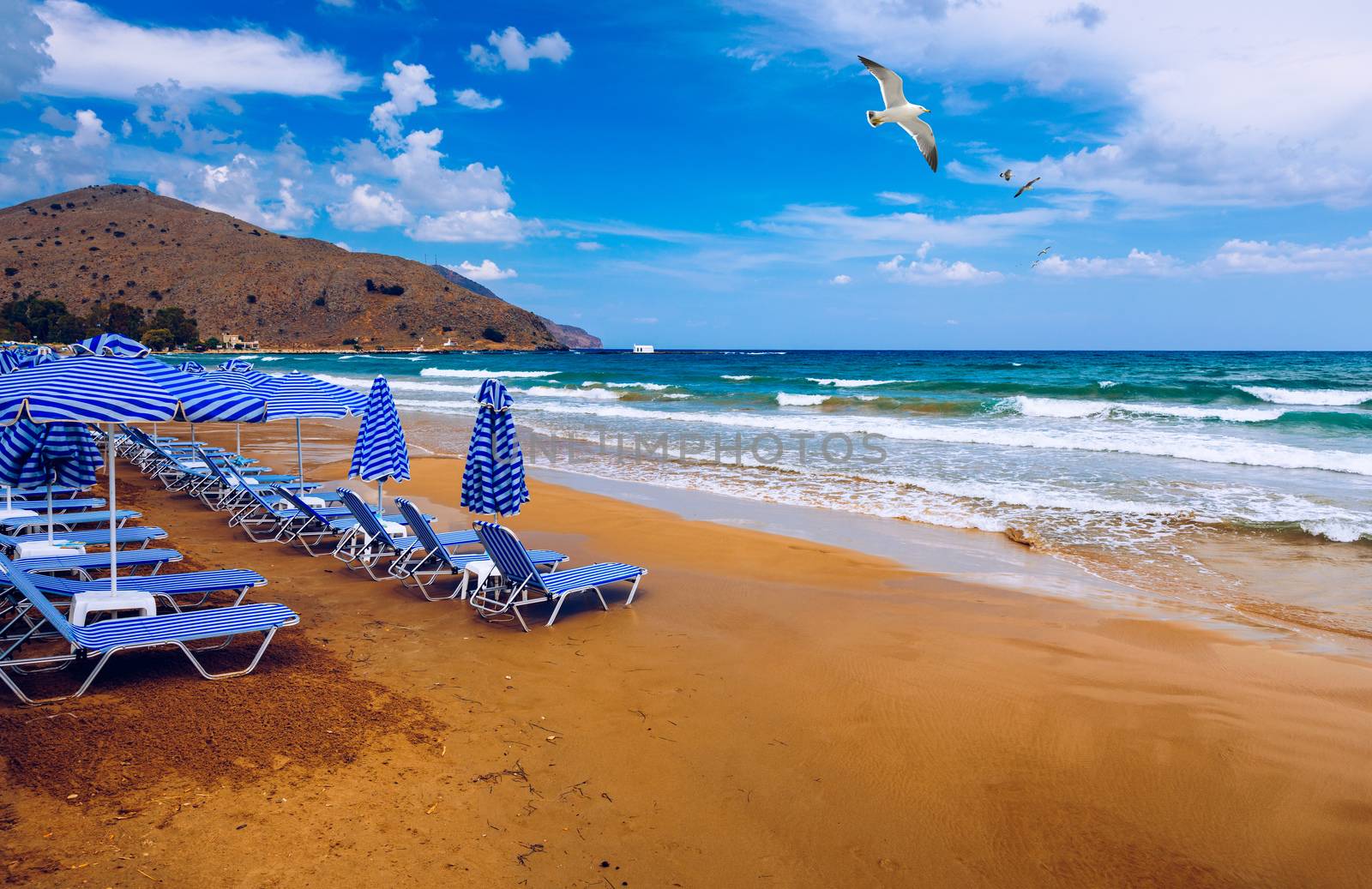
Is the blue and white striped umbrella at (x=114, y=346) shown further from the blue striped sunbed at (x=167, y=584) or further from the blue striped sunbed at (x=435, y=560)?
the blue striped sunbed at (x=167, y=584)

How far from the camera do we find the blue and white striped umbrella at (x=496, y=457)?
21.4 ft

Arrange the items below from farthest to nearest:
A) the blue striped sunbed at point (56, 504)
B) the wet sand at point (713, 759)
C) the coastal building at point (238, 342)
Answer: the coastal building at point (238, 342) → the blue striped sunbed at point (56, 504) → the wet sand at point (713, 759)

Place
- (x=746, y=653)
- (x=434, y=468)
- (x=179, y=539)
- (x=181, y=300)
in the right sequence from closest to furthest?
(x=746, y=653) < (x=179, y=539) < (x=434, y=468) < (x=181, y=300)

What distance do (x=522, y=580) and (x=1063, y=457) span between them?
1389cm

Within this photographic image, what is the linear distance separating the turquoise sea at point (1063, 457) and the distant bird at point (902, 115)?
4.55 metres

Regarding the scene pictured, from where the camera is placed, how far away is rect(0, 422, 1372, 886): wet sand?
3.16 metres

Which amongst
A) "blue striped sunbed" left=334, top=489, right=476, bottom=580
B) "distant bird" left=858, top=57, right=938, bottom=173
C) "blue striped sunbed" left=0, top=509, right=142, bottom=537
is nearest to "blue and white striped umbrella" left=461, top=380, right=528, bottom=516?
"blue striped sunbed" left=334, top=489, right=476, bottom=580

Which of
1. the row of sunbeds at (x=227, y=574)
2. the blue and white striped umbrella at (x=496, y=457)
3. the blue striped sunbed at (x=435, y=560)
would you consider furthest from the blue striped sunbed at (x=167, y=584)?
the blue and white striped umbrella at (x=496, y=457)

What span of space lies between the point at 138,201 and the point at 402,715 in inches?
5262

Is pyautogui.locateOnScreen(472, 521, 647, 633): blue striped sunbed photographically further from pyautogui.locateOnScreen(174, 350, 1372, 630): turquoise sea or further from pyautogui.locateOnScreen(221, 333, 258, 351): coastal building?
pyautogui.locateOnScreen(221, 333, 258, 351): coastal building

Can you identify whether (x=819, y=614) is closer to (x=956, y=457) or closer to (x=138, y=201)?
(x=956, y=457)

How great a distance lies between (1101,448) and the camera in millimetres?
17875

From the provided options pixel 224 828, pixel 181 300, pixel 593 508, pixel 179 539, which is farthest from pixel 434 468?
pixel 181 300

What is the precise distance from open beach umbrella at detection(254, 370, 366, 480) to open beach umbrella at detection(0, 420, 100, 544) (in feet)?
5.28
